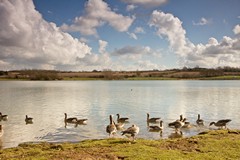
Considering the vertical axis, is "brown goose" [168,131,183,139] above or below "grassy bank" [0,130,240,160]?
below

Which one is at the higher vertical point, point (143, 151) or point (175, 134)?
point (143, 151)

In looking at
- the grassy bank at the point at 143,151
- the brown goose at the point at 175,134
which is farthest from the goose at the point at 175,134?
the grassy bank at the point at 143,151

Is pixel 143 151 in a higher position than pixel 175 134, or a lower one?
higher

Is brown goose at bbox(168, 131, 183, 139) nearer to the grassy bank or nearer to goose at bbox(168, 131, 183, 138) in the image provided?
goose at bbox(168, 131, 183, 138)

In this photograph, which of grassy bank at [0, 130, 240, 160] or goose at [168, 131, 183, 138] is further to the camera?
goose at [168, 131, 183, 138]

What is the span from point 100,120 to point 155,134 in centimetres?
879

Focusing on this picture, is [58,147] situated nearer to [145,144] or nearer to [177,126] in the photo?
[145,144]

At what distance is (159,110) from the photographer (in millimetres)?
37688

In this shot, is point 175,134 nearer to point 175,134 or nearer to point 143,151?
point 175,134

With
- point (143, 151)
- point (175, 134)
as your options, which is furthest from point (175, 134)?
point (143, 151)

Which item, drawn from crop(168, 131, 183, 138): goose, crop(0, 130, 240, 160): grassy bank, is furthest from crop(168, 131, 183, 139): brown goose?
crop(0, 130, 240, 160): grassy bank

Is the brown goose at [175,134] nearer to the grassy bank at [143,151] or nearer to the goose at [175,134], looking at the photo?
the goose at [175,134]

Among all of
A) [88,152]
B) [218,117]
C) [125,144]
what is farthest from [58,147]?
[218,117]

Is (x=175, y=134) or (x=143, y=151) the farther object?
(x=175, y=134)
